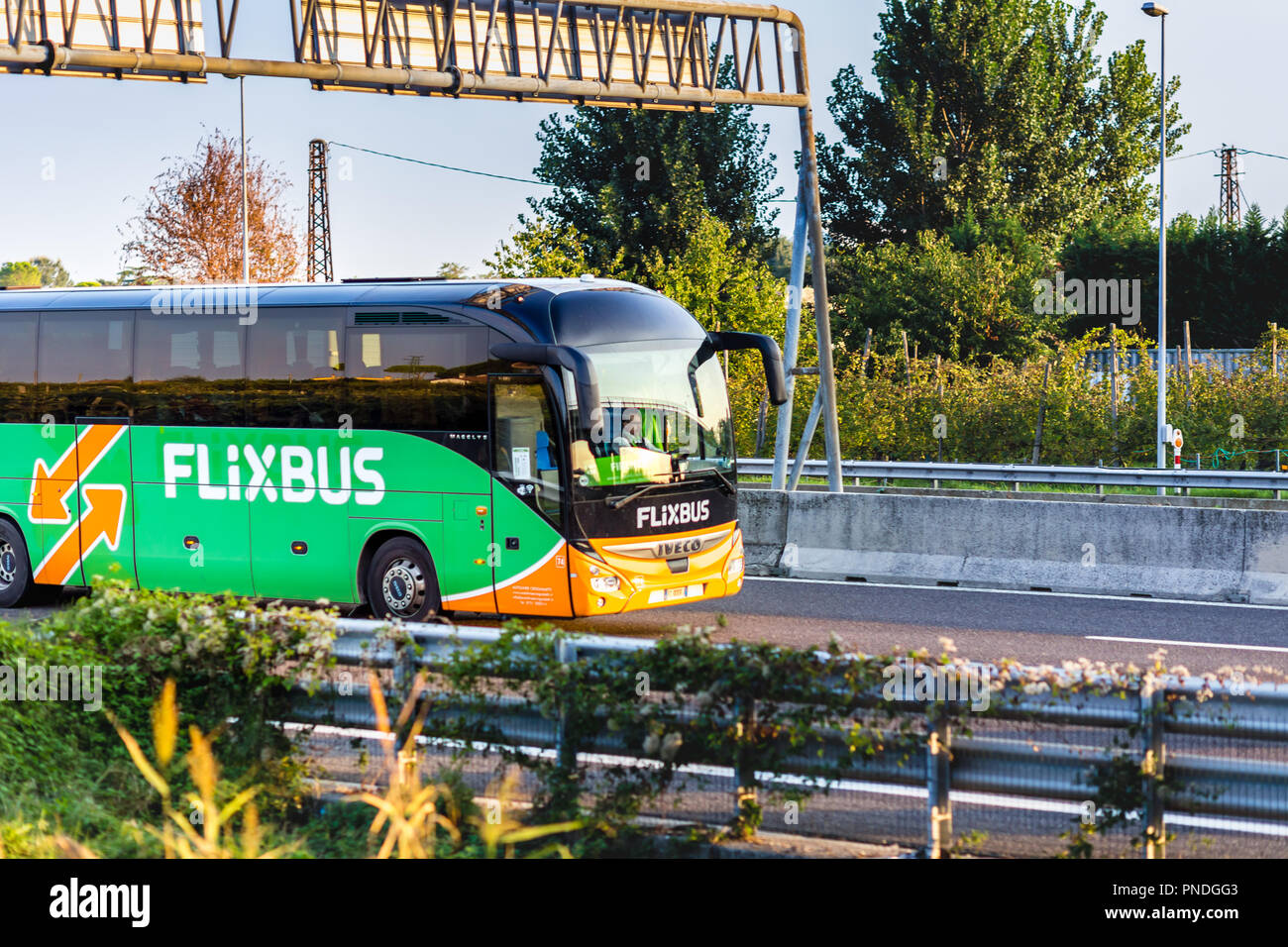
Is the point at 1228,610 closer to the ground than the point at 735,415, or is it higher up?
closer to the ground

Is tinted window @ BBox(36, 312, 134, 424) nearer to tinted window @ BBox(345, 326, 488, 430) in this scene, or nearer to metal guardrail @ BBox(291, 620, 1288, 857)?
tinted window @ BBox(345, 326, 488, 430)

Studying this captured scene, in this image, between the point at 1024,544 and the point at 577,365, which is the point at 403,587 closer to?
the point at 577,365

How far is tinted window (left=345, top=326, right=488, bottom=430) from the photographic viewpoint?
13.5 meters

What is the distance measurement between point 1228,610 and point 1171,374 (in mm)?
16931

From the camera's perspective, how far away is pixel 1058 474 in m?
24.9

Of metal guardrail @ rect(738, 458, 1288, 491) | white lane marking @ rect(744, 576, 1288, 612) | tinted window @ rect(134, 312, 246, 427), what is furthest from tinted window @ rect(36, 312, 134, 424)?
metal guardrail @ rect(738, 458, 1288, 491)

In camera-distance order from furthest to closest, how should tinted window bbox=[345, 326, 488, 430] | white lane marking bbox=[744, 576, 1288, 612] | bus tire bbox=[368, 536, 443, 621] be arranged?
white lane marking bbox=[744, 576, 1288, 612]
bus tire bbox=[368, 536, 443, 621]
tinted window bbox=[345, 326, 488, 430]

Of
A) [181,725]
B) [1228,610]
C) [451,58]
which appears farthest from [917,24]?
[181,725]

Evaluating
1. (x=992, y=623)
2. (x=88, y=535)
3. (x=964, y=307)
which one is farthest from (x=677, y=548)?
(x=964, y=307)

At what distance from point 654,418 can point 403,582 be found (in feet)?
9.09

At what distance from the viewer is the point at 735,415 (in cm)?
3238

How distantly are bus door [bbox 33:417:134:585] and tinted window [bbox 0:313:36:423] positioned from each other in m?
0.74
